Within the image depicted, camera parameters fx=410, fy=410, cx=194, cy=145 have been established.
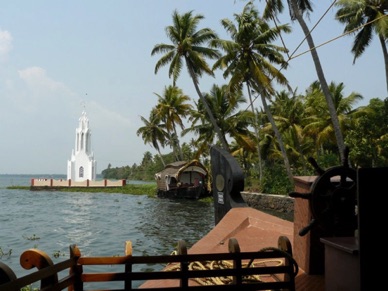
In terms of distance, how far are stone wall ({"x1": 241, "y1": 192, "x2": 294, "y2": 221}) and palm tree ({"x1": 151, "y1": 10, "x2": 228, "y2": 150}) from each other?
4.46 meters

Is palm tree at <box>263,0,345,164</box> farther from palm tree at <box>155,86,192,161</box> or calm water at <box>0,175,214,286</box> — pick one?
palm tree at <box>155,86,192,161</box>

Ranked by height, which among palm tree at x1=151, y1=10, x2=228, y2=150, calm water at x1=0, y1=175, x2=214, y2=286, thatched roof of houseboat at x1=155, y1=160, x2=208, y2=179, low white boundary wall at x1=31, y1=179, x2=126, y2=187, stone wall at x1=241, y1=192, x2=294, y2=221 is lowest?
calm water at x1=0, y1=175, x2=214, y2=286

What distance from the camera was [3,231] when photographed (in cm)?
1944

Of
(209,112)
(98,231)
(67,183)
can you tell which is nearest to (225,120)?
(209,112)

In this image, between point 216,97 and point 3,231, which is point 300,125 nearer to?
point 216,97

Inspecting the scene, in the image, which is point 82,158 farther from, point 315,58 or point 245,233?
point 245,233

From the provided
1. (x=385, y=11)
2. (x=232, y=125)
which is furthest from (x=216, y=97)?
A: (x=385, y=11)

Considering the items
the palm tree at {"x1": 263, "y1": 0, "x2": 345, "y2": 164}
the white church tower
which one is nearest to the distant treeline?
the white church tower

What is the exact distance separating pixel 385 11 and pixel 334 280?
91.6 ft

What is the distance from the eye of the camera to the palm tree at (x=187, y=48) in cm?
3198

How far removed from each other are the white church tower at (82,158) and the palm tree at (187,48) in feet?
129

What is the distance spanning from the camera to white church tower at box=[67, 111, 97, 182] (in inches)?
2726

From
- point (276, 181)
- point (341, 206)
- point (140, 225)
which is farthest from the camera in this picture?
point (276, 181)

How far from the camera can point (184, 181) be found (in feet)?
139
